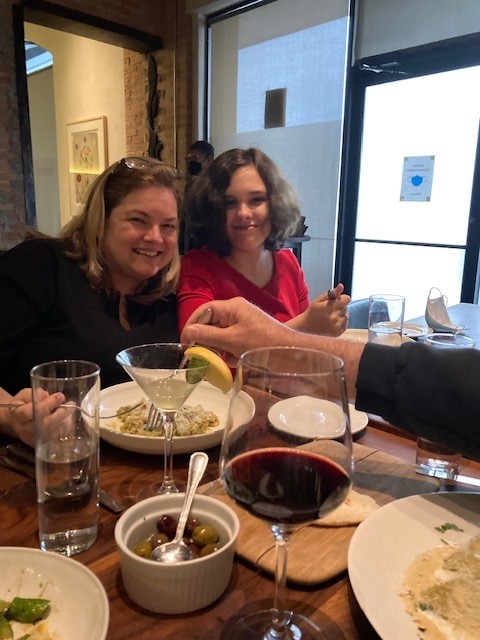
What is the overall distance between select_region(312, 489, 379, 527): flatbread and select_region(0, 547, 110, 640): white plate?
12.7 inches

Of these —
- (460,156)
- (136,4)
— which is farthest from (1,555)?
(136,4)

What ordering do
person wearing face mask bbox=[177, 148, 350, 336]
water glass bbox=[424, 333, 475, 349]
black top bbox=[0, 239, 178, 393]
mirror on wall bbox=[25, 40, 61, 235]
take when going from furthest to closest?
mirror on wall bbox=[25, 40, 61, 235] < person wearing face mask bbox=[177, 148, 350, 336] < black top bbox=[0, 239, 178, 393] < water glass bbox=[424, 333, 475, 349]

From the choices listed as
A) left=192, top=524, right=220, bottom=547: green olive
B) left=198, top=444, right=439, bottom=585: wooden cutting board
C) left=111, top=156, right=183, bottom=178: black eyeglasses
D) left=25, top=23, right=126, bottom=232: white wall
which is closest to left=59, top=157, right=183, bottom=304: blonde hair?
left=111, top=156, right=183, bottom=178: black eyeglasses

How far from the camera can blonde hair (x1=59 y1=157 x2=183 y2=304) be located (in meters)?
1.62

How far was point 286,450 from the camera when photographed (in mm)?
559

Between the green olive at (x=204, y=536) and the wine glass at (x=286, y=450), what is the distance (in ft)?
0.38

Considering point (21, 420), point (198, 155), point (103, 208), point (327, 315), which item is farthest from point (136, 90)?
point (21, 420)

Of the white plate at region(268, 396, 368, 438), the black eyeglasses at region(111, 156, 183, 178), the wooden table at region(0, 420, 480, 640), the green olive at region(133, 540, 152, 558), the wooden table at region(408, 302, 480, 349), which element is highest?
the black eyeglasses at region(111, 156, 183, 178)

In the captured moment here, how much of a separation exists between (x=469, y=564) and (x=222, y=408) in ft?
2.14

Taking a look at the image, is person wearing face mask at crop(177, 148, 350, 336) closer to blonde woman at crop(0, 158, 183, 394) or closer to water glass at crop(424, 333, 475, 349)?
blonde woman at crop(0, 158, 183, 394)

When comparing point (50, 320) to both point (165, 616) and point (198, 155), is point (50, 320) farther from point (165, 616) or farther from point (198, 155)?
point (198, 155)

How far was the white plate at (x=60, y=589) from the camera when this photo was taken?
1.88ft

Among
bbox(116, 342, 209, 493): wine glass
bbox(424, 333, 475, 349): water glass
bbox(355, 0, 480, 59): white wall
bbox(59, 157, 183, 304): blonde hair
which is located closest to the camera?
bbox(116, 342, 209, 493): wine glass

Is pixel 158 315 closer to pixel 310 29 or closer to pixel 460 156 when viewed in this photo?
pixel 460 156
